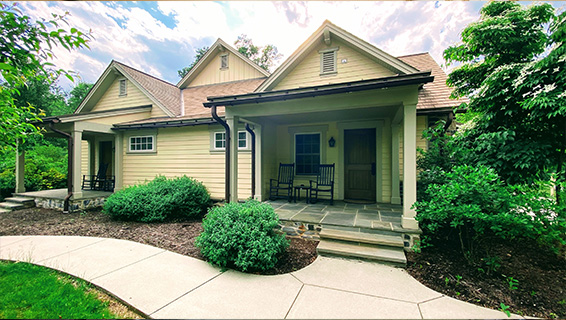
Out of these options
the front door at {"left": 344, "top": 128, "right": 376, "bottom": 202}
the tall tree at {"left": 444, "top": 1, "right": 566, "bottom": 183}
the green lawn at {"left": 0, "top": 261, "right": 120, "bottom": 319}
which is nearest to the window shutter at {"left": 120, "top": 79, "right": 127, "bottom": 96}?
the green lawn at {"left": 0, "top": 261, "right": 120, "bottom": 319}

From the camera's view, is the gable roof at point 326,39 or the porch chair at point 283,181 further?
the porch chair at point 283,181

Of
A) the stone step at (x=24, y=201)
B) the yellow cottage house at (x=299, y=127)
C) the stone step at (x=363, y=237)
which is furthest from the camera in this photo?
the stone step at (x=24, y=201)

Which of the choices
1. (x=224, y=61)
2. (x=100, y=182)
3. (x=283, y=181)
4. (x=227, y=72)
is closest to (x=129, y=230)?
(x=283, y=181)

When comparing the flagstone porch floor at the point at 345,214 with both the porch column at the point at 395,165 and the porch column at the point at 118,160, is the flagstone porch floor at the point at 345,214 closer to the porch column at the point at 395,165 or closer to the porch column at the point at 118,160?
the porch column at the point at 395,165

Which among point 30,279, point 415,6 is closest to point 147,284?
point 30,279

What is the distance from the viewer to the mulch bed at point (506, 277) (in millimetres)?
2230

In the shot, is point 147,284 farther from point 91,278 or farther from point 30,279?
point 30,279

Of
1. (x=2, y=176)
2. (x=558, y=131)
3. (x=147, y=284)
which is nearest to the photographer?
(x=147, y=284)

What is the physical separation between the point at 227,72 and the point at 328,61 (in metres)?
4.87

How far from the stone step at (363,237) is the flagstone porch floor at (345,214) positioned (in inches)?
4.7

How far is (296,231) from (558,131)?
13.3ft

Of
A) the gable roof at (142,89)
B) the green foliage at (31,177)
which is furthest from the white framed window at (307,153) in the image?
the green foliage at (31,177)

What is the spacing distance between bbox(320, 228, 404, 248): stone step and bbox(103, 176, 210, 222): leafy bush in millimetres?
3424

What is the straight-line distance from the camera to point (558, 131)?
3057 millimetres
